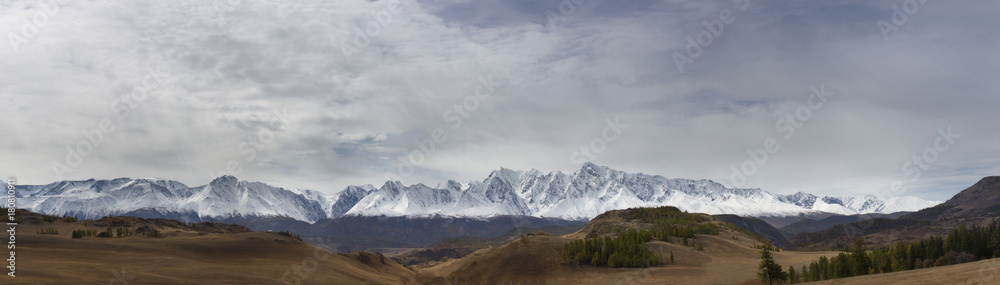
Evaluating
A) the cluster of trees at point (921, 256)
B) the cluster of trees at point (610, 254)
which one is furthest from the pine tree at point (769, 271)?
the cluster of trees at point (610, 254)

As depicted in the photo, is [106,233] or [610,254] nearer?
[106,233]

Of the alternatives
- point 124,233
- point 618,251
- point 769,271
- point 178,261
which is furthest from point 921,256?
point 124,233

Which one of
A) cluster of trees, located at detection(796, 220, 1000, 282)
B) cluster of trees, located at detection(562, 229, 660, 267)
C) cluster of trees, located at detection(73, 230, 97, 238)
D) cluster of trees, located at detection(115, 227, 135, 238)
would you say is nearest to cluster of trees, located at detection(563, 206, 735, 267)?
cluster of trees, located at detection(562, 229, 660, 267)

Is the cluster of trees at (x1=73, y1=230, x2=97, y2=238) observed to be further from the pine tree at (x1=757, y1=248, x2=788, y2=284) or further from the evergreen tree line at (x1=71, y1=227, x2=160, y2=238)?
the pine tree at (x1=757, y1=248, x2=788, y2=284)

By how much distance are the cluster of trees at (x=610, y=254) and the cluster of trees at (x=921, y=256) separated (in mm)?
29256

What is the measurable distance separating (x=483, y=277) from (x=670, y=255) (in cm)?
3331

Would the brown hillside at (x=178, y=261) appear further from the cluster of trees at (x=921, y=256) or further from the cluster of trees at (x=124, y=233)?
the cluster of trees at (x=921, y=256)

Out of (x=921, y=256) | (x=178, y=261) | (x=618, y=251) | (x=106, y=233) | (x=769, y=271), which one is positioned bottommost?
(x=769, y=271)

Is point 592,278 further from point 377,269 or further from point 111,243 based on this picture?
point 111,243

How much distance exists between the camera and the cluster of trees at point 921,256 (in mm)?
65188

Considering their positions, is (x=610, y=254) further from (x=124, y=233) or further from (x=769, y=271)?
(x=124, y=233)

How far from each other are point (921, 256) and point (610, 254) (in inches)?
1733

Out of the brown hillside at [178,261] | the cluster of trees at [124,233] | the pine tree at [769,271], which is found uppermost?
the cluster of trees at [124,233]

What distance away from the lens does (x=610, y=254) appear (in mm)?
98062
